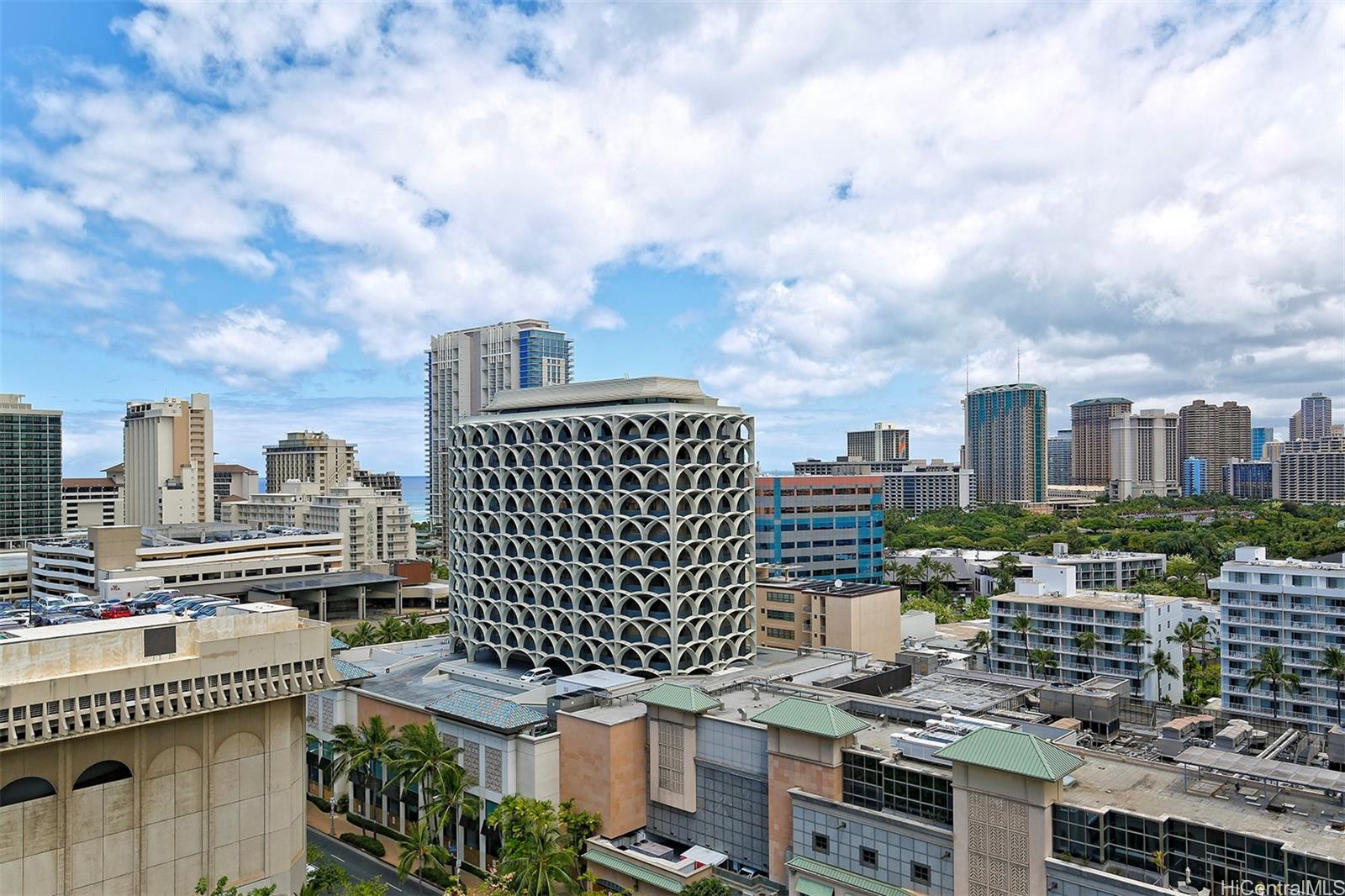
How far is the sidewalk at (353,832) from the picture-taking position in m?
56.2

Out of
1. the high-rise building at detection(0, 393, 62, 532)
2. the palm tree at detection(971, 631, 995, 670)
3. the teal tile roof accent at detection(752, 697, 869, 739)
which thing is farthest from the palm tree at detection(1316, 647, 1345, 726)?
the high-rise building at detection(0, 393, 62, 532)

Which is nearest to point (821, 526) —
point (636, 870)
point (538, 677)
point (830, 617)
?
point (830, 617)

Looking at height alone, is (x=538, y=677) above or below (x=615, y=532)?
below

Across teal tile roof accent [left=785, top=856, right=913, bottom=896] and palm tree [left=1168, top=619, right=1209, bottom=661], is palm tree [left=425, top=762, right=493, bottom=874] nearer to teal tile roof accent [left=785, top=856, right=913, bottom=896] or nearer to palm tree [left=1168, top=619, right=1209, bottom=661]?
teal tile roof accent [left=785, top=856, right=913, bottom=896]

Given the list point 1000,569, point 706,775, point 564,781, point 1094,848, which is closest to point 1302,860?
point 1094,848

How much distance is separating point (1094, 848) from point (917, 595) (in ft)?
400

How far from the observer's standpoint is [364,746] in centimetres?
5756

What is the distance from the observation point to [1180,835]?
35500 millimetres

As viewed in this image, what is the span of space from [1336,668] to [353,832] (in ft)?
245

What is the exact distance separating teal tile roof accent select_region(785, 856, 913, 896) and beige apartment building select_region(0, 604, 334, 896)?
2403 centimetres

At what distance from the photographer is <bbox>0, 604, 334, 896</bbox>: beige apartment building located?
120 feet

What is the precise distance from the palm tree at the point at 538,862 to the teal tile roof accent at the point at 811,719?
1131 cm

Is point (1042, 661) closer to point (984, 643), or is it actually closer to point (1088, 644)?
point (1088, 644)

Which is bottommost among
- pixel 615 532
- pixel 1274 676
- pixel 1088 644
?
pixel 1274 676
